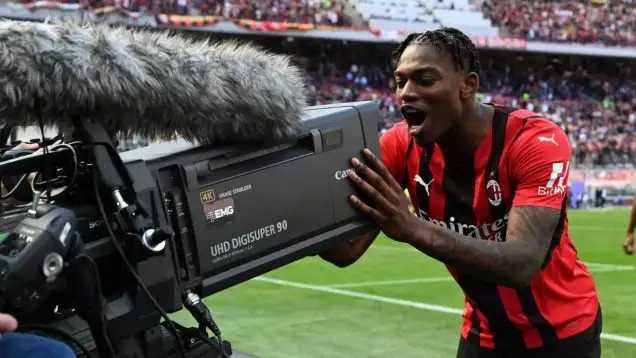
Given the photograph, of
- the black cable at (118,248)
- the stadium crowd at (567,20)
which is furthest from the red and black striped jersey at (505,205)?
the stadium crowd at (567,20)

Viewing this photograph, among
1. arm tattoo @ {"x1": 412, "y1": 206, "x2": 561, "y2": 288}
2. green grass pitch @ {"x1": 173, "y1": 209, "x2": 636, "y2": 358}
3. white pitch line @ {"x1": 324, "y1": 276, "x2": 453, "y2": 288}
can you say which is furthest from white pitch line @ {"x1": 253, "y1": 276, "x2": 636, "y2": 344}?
arm tattoo @ {"x1": 412, "y1": 206, "x2": 561, "y2": 288}

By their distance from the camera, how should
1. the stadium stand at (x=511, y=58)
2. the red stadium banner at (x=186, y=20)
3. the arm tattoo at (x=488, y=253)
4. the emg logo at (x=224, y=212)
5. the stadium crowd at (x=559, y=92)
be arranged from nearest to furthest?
the emg logo at (x=224, y=212) → the arm tattoo at (x=488, y=253) → the red stadium banner at (x=186, y=20) → the stadium stand at (x=511, y=58) → the stadium crowd at (x=559, y=92)

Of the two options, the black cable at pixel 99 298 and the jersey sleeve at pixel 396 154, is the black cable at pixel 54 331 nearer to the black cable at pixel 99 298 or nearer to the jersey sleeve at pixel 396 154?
the black cable at pixel 99 298

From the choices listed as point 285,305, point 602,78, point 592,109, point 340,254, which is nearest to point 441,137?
point 340,254

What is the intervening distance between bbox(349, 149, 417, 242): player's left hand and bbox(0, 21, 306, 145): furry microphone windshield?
206mm

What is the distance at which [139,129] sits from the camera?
1494mm

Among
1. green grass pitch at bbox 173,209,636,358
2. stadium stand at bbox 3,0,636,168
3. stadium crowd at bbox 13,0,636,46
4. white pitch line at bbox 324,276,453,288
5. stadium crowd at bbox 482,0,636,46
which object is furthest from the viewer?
stadium crowd at bbox 482,0,636,46

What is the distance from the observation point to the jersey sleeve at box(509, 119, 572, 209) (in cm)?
211

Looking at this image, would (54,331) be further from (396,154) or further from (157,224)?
(396,154)

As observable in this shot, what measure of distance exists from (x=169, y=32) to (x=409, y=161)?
1.11 meters

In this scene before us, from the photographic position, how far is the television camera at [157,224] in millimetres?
1257

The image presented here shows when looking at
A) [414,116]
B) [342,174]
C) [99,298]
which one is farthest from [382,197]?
[99,298]

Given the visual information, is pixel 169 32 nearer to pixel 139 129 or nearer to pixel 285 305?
pixel 139 129

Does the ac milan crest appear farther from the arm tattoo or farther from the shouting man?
the arm tattoo
